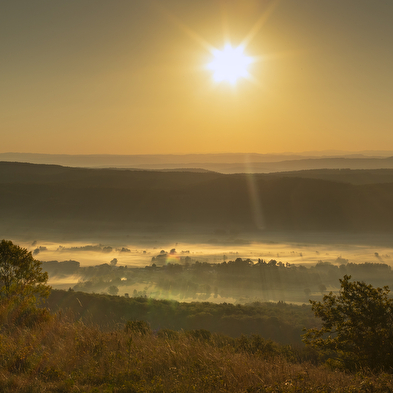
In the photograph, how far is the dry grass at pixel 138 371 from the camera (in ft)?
19.7

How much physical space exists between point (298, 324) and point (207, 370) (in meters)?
37.8

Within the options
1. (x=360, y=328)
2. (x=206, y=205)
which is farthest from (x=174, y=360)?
(x=206, y=205)

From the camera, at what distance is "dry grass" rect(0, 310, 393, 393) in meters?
6.01

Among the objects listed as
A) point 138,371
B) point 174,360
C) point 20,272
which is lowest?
point 138,371

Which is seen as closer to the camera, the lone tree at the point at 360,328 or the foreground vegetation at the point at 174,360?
the foreground vegetation at the point at 174,360

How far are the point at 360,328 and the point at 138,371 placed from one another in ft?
17.5

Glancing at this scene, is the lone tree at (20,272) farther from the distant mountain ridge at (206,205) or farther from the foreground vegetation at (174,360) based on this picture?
the distant mountain ridge at (206,205)

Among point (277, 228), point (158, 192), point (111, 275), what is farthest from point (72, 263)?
point (277, 228)

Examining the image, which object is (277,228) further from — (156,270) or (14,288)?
(14,288)

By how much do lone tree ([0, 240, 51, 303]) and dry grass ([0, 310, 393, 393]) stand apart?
123 inches

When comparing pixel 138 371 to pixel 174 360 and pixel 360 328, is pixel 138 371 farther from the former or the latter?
pixel 360 328

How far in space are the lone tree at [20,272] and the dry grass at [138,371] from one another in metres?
3.12

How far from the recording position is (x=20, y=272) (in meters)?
11.5

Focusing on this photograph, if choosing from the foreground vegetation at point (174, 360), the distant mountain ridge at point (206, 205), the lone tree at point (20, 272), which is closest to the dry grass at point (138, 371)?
the foreground vegetation at point (174, 360)
